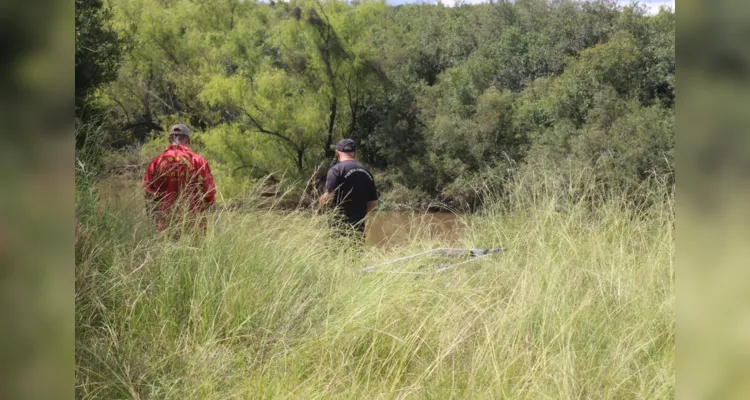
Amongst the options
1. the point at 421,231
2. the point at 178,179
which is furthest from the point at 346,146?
the point at 421,231

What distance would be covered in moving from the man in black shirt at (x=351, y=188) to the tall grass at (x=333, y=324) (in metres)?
1.58

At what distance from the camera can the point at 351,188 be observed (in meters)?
5.16

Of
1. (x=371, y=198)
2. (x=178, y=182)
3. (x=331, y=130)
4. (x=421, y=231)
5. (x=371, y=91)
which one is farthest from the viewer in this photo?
(x=371, y=91)

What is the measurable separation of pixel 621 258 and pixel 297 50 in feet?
64.0

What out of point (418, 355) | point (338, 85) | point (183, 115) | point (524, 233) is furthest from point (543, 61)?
point (418, 355)

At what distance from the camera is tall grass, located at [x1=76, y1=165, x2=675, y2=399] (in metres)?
2.20

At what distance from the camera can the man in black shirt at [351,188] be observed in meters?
5.20

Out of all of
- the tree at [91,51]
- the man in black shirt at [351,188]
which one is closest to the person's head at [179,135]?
the man in black shirt at [351,188]

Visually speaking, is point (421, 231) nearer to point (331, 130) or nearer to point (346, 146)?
point (346, 146)

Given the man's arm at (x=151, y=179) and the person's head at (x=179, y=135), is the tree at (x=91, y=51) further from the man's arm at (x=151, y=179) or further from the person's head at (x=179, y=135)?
the man's arm at (x=151, y=179)

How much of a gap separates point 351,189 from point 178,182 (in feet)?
5.28

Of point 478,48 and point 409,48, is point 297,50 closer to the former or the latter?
point 409,48

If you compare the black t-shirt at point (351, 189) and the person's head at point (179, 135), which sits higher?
the person's head at point (179, 135)
